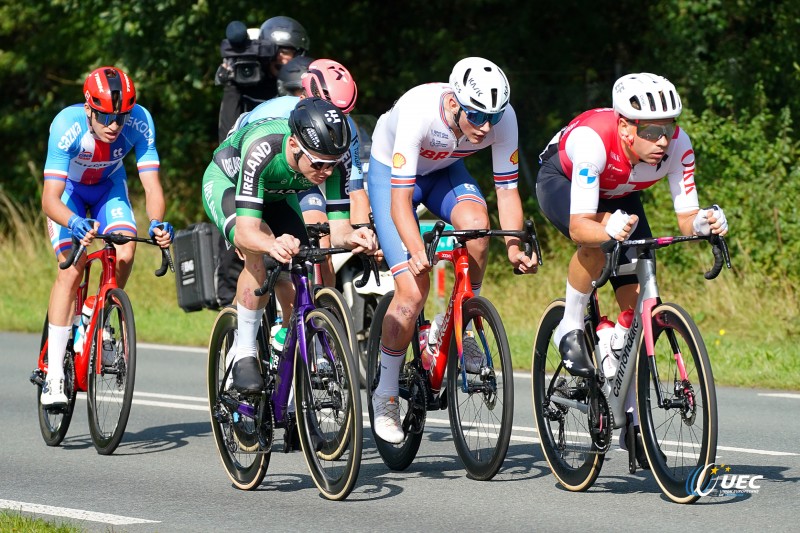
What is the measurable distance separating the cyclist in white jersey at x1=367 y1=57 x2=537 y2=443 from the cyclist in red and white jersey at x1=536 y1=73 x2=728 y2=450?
1.22ft

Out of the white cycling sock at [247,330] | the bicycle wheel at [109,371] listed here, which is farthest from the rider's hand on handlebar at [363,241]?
the bicycle wheel at [109,371]

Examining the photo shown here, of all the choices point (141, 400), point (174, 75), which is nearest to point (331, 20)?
point (174, 75)

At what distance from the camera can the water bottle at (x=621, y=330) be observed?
23.5 feet

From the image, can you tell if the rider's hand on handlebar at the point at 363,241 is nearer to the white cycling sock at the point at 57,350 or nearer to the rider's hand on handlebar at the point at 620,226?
the rider's hand on handlebar at the point at 620,226

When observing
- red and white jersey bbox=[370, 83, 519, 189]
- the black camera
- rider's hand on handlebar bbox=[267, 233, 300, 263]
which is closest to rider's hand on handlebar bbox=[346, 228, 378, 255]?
rider's hand on handlebar bbox=[267, 233, 300, 263]

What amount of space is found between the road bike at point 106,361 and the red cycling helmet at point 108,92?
0.79m

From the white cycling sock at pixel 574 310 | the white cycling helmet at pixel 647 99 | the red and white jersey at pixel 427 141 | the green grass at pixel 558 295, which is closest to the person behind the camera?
the white cycling helmet at pixel 647 99

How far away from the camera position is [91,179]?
375 inches

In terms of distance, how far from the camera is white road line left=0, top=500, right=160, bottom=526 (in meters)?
6.86

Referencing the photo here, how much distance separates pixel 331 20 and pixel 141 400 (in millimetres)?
→ 12572

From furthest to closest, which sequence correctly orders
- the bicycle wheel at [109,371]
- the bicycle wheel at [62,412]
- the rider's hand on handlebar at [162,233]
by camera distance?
the bicycle wheel at [62,412], the bicycle wheel at [109,371], the rider's hand on handlebar at [162,233]

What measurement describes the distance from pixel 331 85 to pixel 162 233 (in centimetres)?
132

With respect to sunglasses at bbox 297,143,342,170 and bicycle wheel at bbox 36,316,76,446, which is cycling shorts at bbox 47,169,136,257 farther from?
sunglasses at bbox 297,143,342,170

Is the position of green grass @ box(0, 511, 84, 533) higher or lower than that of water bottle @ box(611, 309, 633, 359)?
lower
